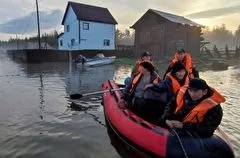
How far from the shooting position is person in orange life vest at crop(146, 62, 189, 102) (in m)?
6.45

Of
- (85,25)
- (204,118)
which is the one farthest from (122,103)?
(85,25)

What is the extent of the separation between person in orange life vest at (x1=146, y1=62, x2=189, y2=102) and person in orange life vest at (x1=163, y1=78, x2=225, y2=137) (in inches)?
46.8

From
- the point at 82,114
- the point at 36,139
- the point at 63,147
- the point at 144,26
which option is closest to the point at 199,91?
the point at 63,147

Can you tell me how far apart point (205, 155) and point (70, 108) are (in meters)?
6.45

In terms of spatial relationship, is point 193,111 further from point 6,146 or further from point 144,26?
point 144,26

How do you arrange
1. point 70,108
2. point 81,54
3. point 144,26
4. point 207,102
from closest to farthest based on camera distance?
point 207,102
point 70,108
point 81,54
point 144,26

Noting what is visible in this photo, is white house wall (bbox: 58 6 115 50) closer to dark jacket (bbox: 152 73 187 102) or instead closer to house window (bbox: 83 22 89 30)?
house window (bbox: 83 22 89 30)

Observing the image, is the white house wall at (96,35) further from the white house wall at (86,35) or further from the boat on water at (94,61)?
the boat on water at (94,61)

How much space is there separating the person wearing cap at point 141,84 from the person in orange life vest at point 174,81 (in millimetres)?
589

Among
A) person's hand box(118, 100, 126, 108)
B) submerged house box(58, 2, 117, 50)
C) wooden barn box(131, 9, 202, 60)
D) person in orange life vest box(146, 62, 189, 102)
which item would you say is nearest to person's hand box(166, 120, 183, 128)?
person in orange life vest box(146, 62, 189, 102)

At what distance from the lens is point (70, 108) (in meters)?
10.4

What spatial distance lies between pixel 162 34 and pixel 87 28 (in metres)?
10.1

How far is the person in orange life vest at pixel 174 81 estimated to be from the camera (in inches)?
254

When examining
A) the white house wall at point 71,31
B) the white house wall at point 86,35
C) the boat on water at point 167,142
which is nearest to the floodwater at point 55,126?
the boat on water at point 167,142
